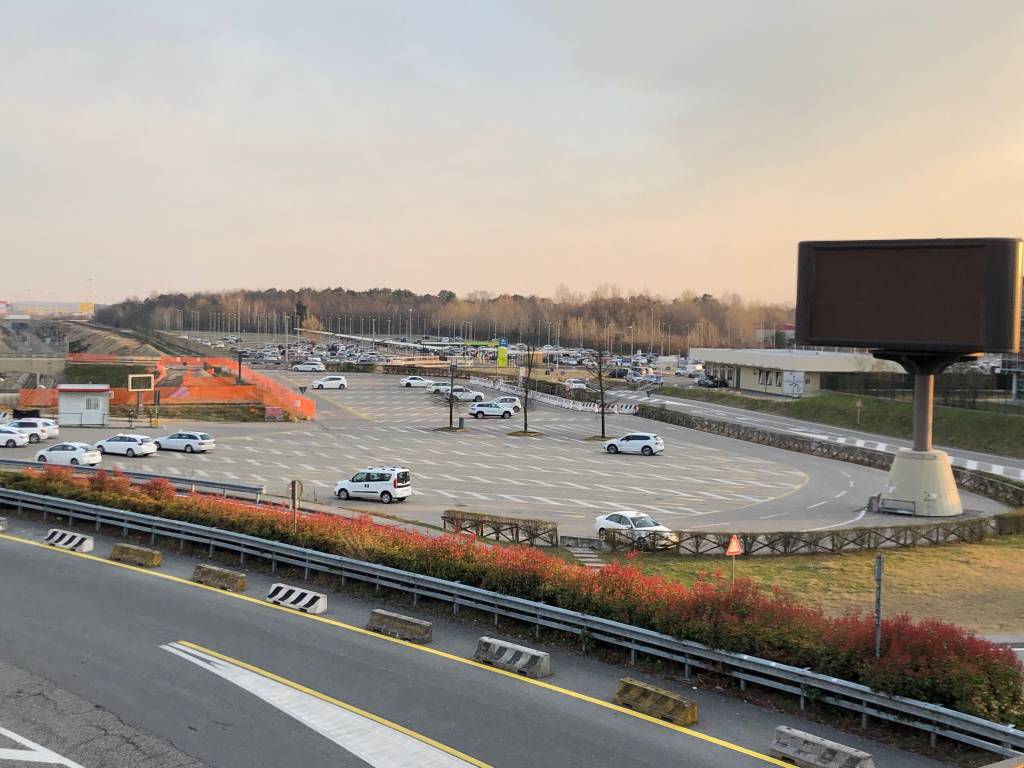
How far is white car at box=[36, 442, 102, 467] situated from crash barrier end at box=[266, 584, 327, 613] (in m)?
30.7

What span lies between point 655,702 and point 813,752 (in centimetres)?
244

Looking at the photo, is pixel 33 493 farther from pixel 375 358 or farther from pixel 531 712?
pixel 375 358

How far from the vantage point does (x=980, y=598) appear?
915 inches

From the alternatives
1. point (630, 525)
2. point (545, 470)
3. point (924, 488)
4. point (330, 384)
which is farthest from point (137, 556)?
point (330, 384)

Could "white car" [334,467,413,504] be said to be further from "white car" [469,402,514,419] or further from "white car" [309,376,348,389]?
"white car" [309,376,348,389]

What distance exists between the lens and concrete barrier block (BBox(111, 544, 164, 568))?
2147 centimetres

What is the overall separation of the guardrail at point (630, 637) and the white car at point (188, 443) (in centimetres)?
2681

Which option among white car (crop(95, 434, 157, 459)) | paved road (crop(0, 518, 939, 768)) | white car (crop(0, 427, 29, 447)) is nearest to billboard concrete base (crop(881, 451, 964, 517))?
paved road (crop(0, 518, 939, 768))

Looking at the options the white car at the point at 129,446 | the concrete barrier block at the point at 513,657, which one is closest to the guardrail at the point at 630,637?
the concrete barrier block at the point at 513,657

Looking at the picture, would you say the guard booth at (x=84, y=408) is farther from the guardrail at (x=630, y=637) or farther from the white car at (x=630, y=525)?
the white car at (x=630, y=525)

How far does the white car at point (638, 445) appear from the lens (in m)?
55.4

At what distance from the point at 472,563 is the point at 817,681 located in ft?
24.8

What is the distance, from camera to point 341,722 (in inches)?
492

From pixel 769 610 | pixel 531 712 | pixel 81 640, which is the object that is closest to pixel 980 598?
pixel 769 610
